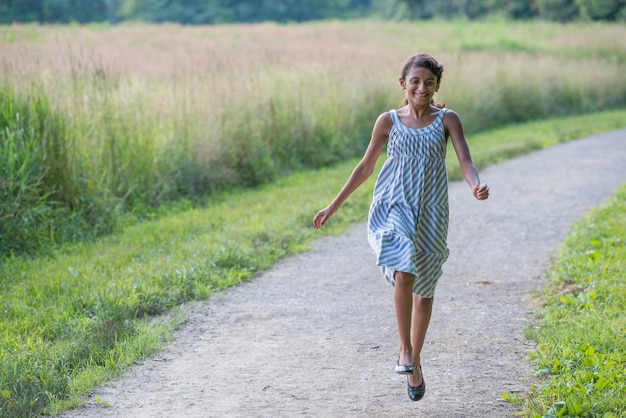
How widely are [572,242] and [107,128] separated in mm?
4853

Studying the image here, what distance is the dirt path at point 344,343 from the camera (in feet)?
14.6

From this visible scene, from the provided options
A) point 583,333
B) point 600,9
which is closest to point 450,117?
point 583,333

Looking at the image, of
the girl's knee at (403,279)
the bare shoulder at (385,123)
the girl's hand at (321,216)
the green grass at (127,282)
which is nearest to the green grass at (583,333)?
the girl's knee at (403,279)

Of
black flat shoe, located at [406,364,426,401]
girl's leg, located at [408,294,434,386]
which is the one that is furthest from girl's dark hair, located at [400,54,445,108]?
black flat shoe, located at [406,364,426,401]

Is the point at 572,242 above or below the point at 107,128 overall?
below

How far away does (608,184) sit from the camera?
12000 mm

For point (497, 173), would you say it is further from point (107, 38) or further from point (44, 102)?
point (107, 38)

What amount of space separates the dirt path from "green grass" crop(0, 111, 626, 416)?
0.18m

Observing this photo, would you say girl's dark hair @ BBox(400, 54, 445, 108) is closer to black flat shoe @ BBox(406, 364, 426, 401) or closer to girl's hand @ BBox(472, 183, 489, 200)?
girl's hand @ BBox(472, 183, 489, 200)

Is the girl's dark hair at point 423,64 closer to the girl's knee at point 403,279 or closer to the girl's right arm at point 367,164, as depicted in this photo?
the girl's right arm at point 367,164

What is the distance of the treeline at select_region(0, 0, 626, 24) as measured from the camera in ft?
139

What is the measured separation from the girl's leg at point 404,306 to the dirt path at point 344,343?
269 mm

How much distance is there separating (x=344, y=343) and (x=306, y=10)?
61171 millimetres

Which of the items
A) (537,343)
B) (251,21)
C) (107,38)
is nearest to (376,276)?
(537,343)
